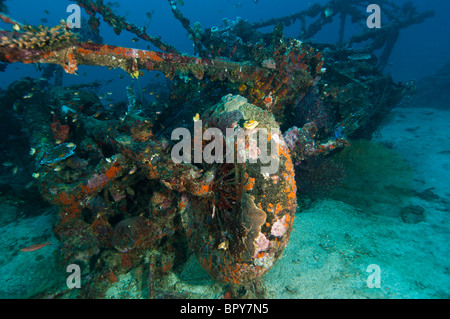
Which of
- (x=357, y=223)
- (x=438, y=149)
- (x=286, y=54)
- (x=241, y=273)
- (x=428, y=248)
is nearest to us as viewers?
(x=241, y=273)

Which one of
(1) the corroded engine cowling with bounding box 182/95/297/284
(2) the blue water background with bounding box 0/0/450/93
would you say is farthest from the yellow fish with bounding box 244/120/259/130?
(2) the blue water background with bounding box 0/0/450/93

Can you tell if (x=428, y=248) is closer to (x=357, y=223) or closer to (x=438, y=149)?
(x=357, y=223)

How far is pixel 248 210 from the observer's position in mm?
2402

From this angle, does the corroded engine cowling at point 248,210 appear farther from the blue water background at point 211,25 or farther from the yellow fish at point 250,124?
the blue water background at point 211,25

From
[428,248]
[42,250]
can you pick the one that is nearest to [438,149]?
[428,248]

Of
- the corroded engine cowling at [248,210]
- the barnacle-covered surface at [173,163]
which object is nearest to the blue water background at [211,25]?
the barnacle-covered surface at [173,163]

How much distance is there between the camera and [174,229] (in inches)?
142

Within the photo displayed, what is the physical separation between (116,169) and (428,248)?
5.64m

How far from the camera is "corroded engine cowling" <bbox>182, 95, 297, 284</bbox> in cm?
245

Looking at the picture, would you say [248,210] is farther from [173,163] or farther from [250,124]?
[173,163]

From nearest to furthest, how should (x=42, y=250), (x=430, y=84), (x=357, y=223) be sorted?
(x=42, y=250), (x=357, y=223), (x=430, y=84)

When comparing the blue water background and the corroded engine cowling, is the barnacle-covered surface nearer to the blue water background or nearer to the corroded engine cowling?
the corroded engine cowling

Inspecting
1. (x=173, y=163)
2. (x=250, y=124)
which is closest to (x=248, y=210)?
(x=250, y=124)

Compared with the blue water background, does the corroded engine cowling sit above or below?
below
